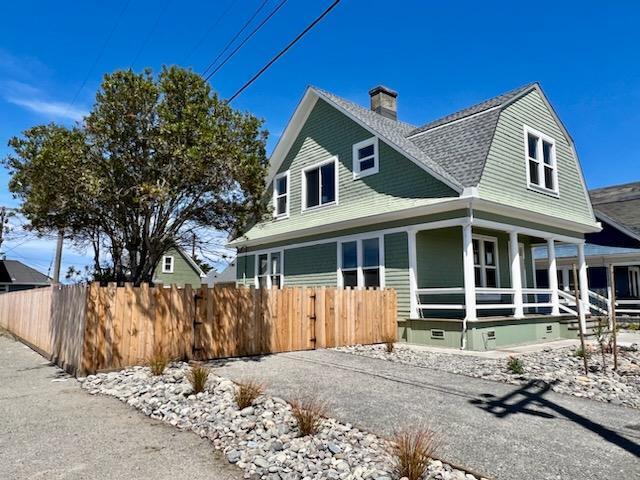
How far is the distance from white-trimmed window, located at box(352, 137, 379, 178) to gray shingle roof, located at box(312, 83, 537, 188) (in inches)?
21.0

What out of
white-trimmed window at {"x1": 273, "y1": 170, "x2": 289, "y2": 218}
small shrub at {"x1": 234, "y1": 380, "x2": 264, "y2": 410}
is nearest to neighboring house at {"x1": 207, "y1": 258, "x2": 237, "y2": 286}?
white-trimmed window at {"x1": 273, "y1": 170, "x2": 289, "y2": 218}

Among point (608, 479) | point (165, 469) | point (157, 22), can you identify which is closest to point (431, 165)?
point (157, 22)

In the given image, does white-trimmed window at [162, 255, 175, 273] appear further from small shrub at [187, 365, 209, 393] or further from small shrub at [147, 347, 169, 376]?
small shrub at [187, 365, 209, 393]

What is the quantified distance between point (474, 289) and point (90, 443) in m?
8.94

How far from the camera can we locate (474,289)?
35.1ft

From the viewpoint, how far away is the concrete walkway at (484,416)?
12.4 feet

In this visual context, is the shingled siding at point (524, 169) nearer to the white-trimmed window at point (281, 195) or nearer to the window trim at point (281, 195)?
the window trim at point (281, 195)

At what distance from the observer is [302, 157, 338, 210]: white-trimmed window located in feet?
48.5

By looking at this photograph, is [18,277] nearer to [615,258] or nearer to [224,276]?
[224,276]

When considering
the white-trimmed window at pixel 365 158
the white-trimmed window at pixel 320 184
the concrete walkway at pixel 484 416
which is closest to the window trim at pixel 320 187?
the white-trimmed window at pixel 320 184

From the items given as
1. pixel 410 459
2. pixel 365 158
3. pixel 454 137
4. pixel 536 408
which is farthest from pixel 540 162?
pixel 410 459

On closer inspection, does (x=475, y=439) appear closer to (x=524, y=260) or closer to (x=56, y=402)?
(x=56, y=402)

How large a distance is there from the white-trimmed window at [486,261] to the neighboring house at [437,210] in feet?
0.13

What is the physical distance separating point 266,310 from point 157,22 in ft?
25.4
